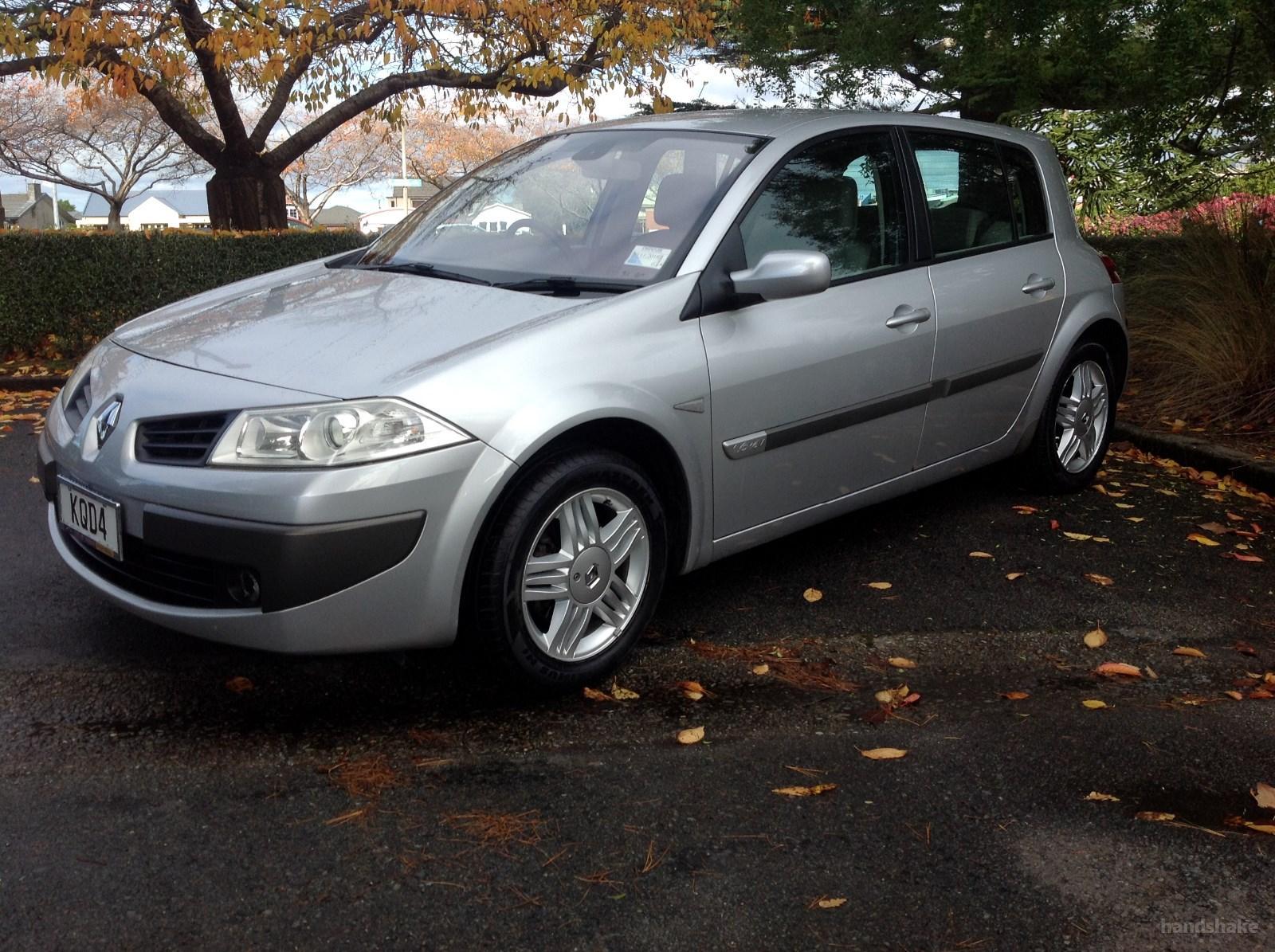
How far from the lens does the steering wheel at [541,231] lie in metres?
4.07

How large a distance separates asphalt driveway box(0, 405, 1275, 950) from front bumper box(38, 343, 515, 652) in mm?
330

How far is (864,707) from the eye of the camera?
11.7 feet

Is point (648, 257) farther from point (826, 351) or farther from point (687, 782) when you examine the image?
point (687, 782)

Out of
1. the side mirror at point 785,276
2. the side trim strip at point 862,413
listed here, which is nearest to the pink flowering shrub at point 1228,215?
the side trim strip at point 862,413

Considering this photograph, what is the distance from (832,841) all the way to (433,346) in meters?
1.63

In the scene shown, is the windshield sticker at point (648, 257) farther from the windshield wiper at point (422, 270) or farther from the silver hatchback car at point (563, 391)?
the windshield wiper at point (422, 270)

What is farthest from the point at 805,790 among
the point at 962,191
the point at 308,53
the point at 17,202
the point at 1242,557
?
the point at 17,202

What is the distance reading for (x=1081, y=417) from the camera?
18.7 ft

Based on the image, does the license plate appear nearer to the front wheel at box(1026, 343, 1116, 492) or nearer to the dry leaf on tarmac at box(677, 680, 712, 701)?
the dry leaf on tarmac at box(677, 680, 712, 701)

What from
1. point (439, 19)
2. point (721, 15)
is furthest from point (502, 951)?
point (439, 19)

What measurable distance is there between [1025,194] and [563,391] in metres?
2.97

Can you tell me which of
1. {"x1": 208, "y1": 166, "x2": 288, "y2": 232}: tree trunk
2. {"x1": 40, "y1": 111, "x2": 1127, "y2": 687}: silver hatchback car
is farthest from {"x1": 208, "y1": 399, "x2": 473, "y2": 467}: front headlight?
{"x1": 208, "y1": 166, "x2": 288, "y2": 232}: tree trunk

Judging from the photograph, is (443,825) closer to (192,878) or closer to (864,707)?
(192,878)

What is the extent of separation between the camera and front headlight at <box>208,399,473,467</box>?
121 inches
